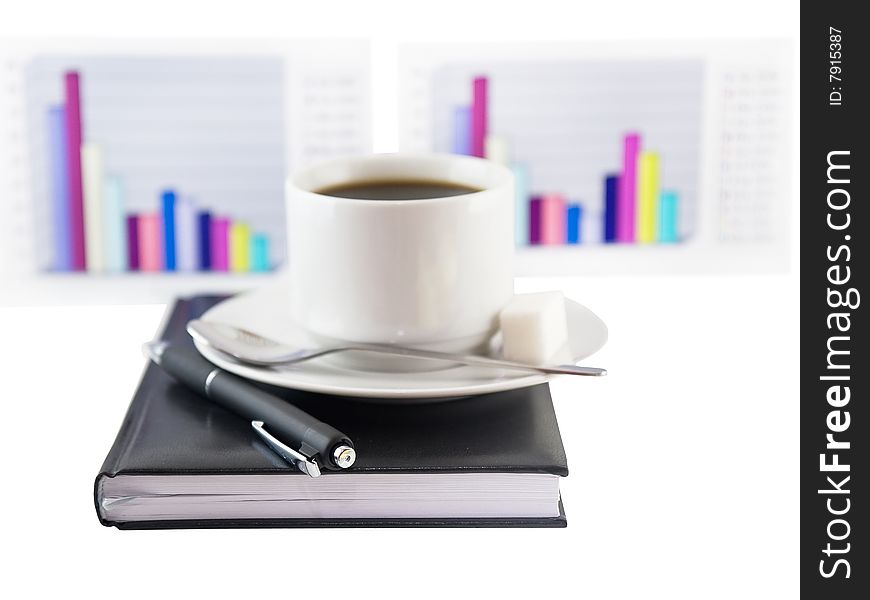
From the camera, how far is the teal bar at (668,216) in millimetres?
1619

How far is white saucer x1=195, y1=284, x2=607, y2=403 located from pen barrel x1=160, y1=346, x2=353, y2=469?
0.01 metres

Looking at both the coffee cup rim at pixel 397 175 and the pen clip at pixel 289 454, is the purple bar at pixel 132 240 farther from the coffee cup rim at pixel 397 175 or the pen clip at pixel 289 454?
the pen clip at pixel 289 454

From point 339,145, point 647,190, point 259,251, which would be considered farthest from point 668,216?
point 259,251

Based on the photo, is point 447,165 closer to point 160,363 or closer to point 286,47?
point 160,363

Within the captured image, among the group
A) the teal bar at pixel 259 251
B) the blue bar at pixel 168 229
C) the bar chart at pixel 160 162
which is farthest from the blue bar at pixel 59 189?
the teal bar at pixel 259 251

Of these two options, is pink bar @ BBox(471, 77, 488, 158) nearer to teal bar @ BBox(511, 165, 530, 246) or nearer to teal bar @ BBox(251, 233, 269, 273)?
teal bar @ BBox(511, 165, 530, 246)

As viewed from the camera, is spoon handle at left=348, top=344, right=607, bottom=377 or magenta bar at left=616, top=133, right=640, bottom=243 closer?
spoon handle at left=348, top=344, right=607, bottom=377

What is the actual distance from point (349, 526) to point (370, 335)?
0.57 feet

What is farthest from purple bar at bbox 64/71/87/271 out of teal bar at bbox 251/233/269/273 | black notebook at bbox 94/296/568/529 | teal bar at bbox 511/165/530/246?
black notebook at bbox 94/296/568/529

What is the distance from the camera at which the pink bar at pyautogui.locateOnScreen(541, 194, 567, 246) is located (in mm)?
1609
